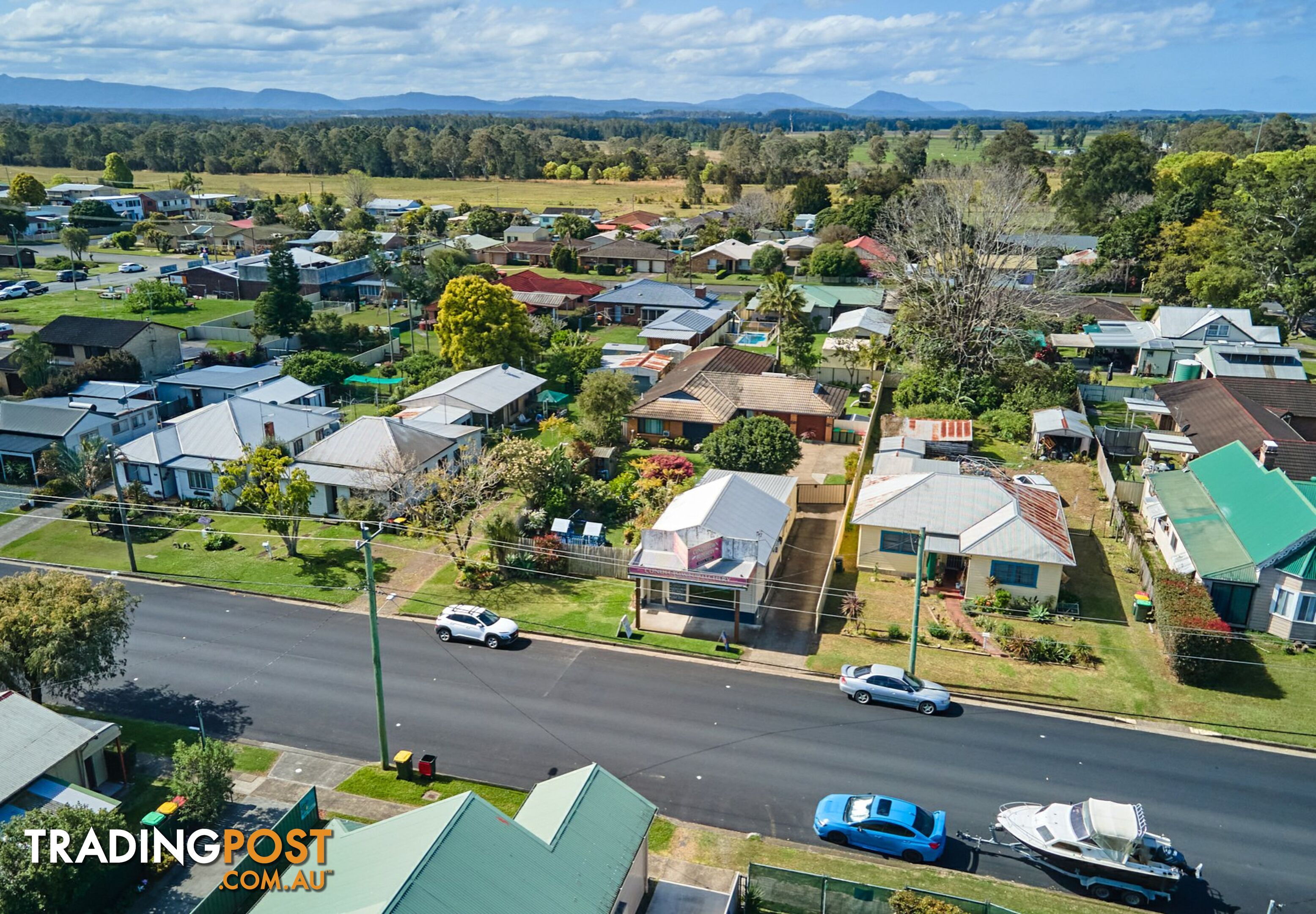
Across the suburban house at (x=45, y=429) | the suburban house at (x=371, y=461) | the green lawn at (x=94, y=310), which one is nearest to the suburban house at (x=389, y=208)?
the green lawn at (x=94, y=310)

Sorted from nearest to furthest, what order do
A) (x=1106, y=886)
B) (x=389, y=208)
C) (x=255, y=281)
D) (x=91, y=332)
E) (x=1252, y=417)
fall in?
1. (x=1106, y=886)
2. (x=1252, y=417)
3. (x=91, y=332)
4. (x=255, y=281)
5. (x=389, y=208)

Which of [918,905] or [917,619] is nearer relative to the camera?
[918,905]

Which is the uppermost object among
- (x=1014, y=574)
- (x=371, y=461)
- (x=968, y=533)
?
(x=371, y=461)

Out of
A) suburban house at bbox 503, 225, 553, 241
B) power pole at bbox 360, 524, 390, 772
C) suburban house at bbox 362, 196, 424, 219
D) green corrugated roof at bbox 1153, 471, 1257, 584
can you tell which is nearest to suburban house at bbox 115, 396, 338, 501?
power pole at bbox 360, 524, 390, 772

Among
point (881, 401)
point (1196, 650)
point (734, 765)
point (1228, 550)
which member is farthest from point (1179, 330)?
point (734, 765)

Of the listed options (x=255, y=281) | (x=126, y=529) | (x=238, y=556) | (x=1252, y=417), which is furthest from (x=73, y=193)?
(x=1252, y=417)

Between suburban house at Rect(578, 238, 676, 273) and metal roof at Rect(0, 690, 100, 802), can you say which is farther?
suburban house at Rect(578, 238, 676, 273)

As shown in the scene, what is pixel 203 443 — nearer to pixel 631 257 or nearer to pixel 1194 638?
pixel 1194 638

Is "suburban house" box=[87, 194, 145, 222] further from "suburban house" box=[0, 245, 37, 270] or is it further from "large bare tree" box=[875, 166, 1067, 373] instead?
"large bare tree" box=[875, 166, 1067, 373]
